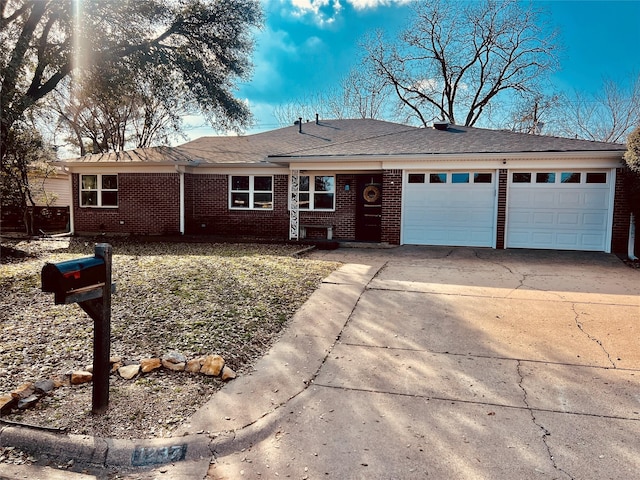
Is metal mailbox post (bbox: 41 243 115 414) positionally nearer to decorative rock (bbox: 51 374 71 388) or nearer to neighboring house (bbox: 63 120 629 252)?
decorative rock (bbox: 51 374 71 388)

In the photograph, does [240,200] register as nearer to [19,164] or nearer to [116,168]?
[116,168]

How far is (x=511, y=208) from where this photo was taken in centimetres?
1142

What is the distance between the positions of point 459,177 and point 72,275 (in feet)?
35.6

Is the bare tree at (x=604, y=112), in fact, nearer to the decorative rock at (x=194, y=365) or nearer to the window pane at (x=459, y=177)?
the window pane at (x=459, y=177)

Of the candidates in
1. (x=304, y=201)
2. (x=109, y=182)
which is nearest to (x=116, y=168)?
(x=109, y=182)

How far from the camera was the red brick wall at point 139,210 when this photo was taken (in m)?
14.4

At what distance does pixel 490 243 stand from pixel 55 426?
11001 millimetres

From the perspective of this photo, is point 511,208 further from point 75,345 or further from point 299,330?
point 75,345

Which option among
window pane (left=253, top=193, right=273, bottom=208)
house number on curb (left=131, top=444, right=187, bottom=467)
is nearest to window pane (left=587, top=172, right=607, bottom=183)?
window pane (left=253, top=193, right=273, bottom=208)

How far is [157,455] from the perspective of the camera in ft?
8.73

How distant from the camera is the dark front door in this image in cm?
1342

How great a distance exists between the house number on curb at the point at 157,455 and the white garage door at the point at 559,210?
427 inches

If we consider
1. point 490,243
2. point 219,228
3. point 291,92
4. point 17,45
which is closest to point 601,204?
point 490,243

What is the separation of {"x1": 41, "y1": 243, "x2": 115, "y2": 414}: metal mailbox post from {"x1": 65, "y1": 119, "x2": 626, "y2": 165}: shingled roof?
9.75 metres
